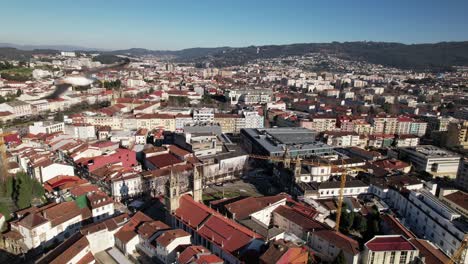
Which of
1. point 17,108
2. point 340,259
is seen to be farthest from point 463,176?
point 17,108

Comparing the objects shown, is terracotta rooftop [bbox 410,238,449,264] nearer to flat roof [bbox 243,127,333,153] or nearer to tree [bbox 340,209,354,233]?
tree [bbox 340,209,354,233]

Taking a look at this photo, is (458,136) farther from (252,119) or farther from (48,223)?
(48,223)

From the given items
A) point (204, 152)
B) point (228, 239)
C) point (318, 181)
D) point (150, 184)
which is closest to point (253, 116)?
point (204, 152)

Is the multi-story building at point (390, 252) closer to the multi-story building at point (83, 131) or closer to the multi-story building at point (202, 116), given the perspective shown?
the multi-story building at point (202, 116)

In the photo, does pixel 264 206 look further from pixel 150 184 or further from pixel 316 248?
pixel 150 184

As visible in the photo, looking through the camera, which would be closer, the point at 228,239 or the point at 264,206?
the point at 228,239

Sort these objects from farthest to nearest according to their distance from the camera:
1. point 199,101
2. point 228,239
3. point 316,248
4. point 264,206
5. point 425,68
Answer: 1. point 425,68
2. point 199,101
3. point 264,206
4. point 316,248
5. point 228,239

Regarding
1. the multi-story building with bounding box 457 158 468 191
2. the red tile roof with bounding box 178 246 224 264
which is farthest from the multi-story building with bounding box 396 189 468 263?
the red tile roof with bounding box 178 246 224 264

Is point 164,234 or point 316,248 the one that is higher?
point 164,234
